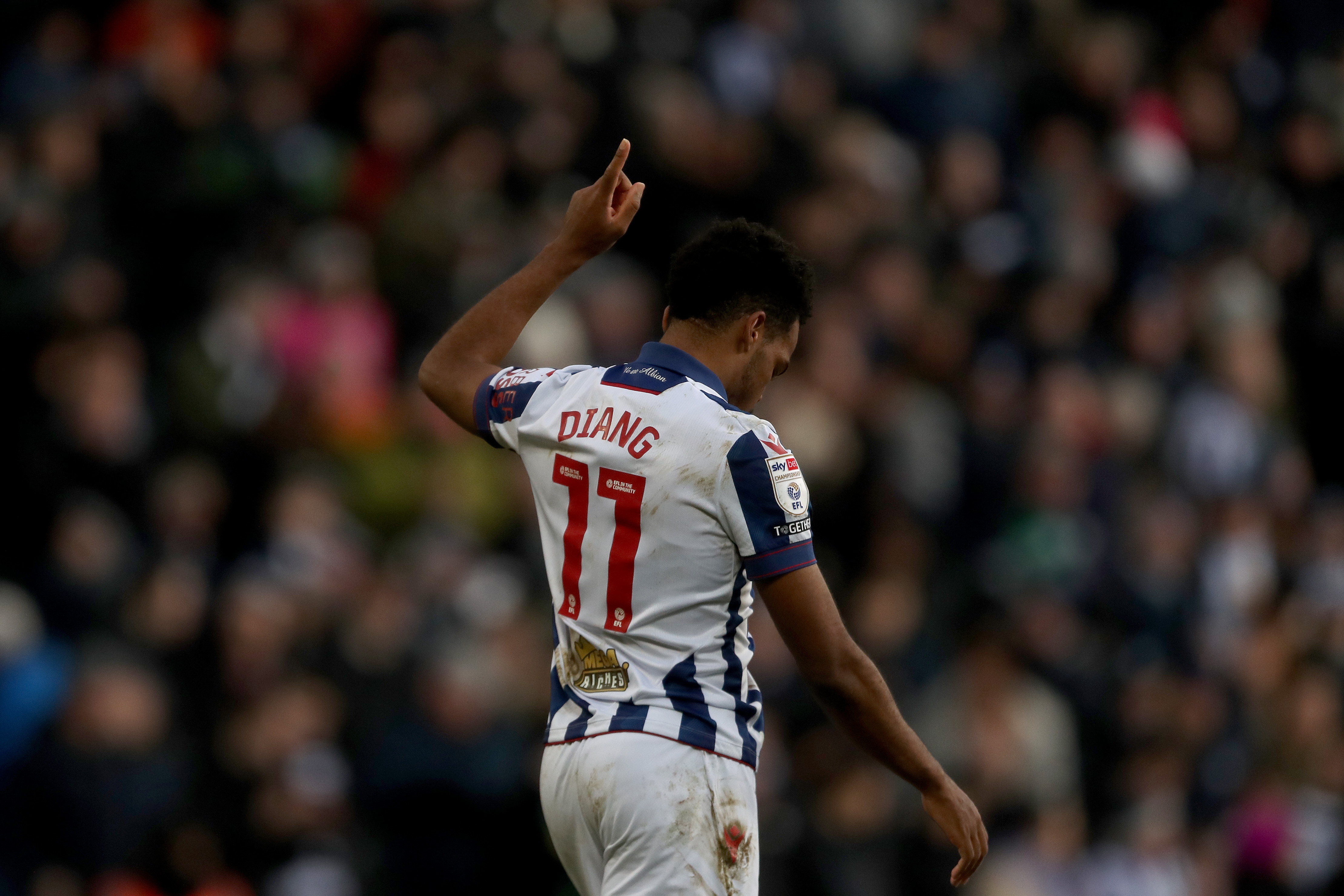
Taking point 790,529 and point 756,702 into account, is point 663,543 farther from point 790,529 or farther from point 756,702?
point 756,702

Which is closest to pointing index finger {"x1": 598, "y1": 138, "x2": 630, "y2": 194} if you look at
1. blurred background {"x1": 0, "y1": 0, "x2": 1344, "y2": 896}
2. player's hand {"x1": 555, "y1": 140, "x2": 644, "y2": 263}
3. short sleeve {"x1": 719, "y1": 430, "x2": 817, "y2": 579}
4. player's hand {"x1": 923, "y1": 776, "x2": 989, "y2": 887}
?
player's hand {"x1": 555, "y1": 140, "x2": 644, "y2": 263}

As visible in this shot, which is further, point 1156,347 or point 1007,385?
point 1156,347

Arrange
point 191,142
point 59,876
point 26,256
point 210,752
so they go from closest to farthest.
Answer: point 59,876, point 210,752, point 26,256, point 191,142

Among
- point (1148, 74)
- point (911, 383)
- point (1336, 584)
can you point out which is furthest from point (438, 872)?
point (1148, 74)

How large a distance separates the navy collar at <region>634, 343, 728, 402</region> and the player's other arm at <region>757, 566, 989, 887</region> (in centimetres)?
53

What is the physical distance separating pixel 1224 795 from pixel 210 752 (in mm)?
6079

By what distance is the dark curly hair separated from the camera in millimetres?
4309

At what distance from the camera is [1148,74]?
14844mm

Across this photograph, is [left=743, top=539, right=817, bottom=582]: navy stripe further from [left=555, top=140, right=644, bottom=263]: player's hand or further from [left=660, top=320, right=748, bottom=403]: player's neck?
[left=555, top=140, right=644, bottom=263]: player's hand

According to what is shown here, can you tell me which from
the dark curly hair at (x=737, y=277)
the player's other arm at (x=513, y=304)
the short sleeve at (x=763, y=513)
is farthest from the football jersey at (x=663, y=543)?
the player's other arm at (x=513, y=304)

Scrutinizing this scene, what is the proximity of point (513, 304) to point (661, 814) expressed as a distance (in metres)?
1.39

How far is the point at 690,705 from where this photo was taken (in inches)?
163

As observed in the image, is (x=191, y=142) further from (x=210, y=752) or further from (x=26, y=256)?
(x=210, y=752)

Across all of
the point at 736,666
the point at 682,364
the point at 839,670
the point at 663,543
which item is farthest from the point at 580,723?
the point at 682,364
